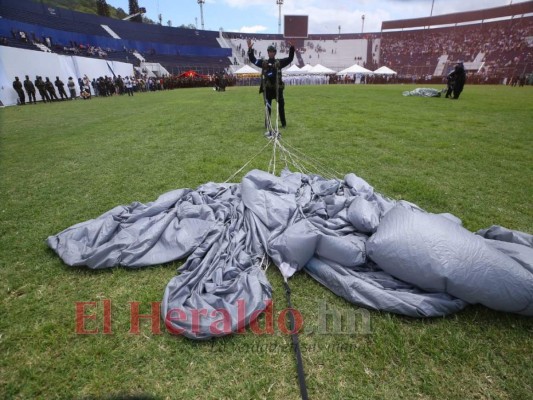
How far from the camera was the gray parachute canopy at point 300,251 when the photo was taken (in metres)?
1.77

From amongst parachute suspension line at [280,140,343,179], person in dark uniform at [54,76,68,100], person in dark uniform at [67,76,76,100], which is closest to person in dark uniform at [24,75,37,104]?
person in dark uniform at [54,76,68,100]

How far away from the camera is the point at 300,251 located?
7.24 feet

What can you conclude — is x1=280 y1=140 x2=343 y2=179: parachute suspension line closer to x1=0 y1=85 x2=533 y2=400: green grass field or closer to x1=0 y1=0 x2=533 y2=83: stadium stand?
x1=0 y1=85 x2=533 y2=400: green grass field

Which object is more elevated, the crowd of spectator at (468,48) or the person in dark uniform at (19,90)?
the crowd of spectator at (468,48)

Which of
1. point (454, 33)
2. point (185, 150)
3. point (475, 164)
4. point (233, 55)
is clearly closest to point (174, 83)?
point (233, 55)

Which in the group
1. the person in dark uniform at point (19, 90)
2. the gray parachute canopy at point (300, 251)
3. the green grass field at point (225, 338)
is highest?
the person in dark uniform at point (19, 90)

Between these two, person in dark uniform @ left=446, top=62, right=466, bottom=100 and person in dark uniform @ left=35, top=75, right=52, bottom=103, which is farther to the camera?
person in dark uniform @ left=35, top=75, right=52, bottom=103

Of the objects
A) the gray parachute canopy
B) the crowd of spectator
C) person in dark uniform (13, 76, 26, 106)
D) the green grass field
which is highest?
the crowd of spectator

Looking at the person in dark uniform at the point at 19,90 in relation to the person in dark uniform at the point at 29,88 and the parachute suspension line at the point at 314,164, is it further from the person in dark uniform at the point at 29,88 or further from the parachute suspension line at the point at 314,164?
the parachute suspension line at the point at 314,164

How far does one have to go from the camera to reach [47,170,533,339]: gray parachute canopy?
1772 millimetres

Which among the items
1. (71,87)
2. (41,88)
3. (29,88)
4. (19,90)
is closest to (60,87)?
(71,87)

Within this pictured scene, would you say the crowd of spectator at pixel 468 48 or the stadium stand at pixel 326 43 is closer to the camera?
the stadium stand at pixel 326 43

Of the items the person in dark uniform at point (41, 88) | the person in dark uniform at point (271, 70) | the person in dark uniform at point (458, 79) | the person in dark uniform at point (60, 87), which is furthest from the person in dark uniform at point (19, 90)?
the person in dark uniform at point (458, 79)

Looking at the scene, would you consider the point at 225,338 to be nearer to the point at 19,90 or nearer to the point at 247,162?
the point at 247,162
